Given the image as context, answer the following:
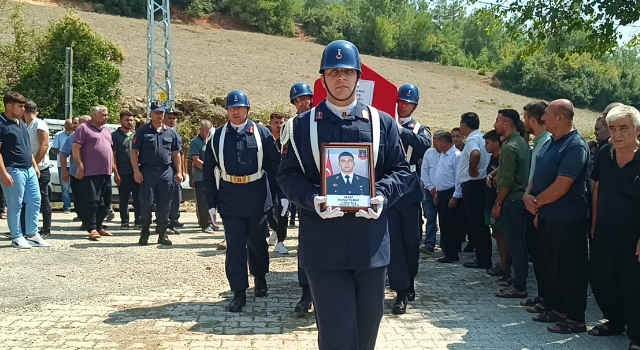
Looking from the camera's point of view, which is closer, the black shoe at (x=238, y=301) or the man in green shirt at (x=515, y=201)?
the black shoe at (x=238, y=301)

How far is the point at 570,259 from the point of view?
555 centimetres

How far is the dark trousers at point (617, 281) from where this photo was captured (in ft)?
16.8

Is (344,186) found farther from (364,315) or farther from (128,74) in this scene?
(128,74)

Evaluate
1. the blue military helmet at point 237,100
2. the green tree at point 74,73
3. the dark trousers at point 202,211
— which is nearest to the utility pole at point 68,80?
the green tree at point 74,73

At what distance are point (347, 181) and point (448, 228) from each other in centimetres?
584

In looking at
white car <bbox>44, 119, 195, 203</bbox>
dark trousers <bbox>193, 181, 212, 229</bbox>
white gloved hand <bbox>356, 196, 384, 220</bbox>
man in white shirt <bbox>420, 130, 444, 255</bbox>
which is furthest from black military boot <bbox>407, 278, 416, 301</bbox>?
white car <bbox>44, 119, 195, 203</bbox>

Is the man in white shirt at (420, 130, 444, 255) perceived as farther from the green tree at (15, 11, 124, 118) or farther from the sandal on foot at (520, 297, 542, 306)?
the green tree at (15, 11, 124, 118)

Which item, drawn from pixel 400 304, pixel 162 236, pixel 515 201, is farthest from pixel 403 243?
pixel 162 236

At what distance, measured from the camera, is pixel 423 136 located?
6.21 meters

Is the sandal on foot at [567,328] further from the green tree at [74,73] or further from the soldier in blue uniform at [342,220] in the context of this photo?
the green tree at [74,73]

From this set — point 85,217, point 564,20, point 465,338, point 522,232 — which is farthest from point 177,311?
point 564,20

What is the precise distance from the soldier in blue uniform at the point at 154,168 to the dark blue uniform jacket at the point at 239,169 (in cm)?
311

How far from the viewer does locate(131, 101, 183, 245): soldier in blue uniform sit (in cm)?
936

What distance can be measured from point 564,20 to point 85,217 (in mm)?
8729
